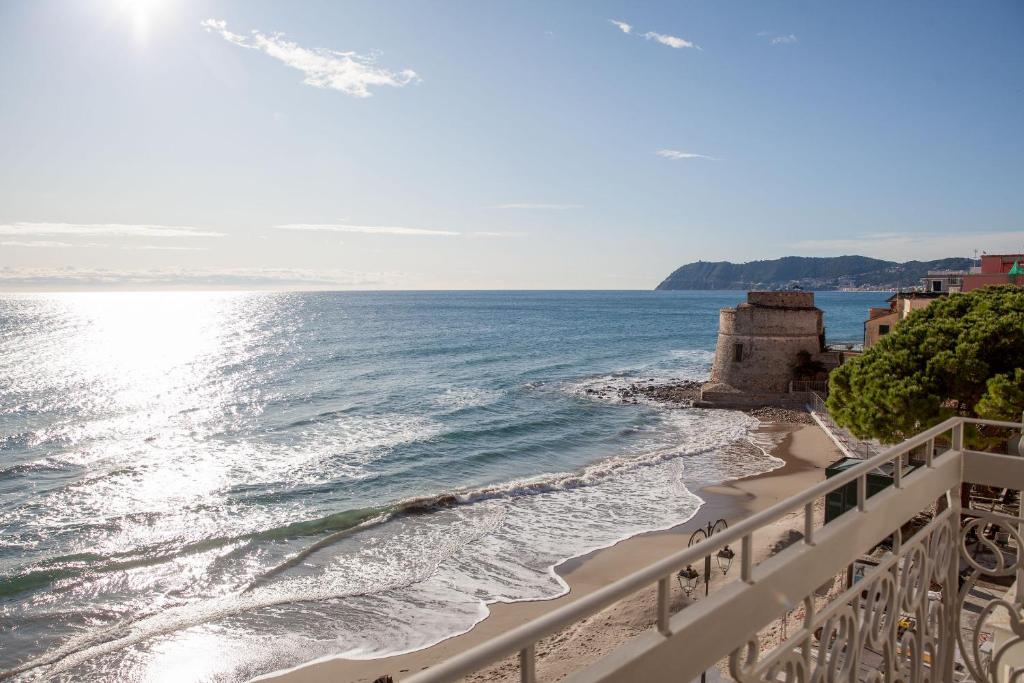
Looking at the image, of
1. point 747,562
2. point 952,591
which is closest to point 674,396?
point 952,591

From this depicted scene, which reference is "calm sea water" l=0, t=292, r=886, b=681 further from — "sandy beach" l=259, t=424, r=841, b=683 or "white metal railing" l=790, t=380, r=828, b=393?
"white metal railing" l=790, t=380, r=828, b=393

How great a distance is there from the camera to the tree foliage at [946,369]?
16.1 m

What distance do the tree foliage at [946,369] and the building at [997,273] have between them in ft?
46.5

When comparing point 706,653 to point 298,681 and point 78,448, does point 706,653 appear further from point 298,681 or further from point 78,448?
point 78,448

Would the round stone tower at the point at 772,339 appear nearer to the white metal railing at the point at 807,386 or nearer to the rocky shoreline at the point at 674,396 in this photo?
the white metal railing at the point at 807,386

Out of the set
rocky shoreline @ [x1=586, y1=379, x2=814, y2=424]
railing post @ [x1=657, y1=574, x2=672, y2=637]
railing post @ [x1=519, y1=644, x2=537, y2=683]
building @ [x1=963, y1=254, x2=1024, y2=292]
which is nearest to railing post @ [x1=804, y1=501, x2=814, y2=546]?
railing post @ [x1=657, y1=574, x2=672, y2=637]

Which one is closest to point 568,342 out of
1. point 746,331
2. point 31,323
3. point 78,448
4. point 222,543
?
point 746,331

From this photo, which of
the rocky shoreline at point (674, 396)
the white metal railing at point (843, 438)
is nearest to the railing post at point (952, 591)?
the white metal railing at point (843, 438)

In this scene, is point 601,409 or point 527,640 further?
point 601,409

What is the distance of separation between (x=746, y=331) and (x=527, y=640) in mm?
40676

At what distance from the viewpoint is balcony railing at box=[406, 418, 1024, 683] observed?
203 cm

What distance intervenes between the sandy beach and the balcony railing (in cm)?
868

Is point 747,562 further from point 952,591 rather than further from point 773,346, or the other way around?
point 773,346

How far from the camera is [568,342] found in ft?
261
